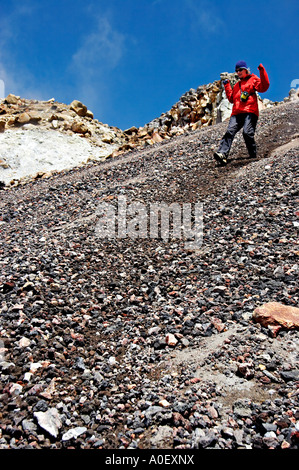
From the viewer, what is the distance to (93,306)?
5781 mm

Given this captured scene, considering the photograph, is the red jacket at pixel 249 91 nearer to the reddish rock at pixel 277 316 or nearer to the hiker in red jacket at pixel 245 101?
the hiker in red jacket at pixel 245 101

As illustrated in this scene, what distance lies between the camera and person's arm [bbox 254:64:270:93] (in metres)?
10.3

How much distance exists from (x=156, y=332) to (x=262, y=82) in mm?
8964

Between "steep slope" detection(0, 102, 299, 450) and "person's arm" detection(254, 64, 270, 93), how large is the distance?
2.70m

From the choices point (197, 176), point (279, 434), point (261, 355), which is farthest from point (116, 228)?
point (279, 434)

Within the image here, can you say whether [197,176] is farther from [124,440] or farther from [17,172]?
[17,172]

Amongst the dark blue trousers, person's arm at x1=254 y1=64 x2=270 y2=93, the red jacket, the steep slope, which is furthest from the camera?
the dark blue trousers

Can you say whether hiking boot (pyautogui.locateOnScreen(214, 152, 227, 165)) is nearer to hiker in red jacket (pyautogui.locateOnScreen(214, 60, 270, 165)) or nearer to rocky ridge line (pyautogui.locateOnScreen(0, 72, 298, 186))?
hiker in red jacket (pyautogui.locateOnScreen(214, 60, 270, 165))

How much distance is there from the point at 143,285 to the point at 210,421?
10.4 feet

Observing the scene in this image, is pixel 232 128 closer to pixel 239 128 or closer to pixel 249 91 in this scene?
pixel 239 128

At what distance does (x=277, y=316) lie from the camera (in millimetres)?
4484

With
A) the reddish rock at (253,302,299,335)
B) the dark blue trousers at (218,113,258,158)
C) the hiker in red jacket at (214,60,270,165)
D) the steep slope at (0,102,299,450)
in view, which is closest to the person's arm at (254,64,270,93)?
the hiker in red jacket at (214,60,270,165)

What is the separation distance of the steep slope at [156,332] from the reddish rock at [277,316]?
123 millimetres

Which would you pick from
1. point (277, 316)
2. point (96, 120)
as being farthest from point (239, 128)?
point (96, 120)
